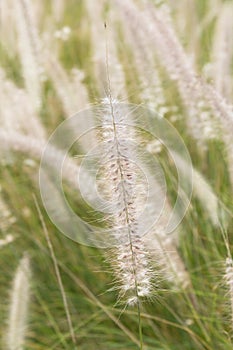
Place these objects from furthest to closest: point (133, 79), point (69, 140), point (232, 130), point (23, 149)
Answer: point (133, 79) < point (69, 140) < point (23, 149) < point (232, 130)

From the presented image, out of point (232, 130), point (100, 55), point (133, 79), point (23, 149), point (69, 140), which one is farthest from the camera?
point (133, 79)

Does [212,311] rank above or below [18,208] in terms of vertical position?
below

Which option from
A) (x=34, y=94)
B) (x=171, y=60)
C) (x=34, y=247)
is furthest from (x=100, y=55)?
(x=34, y=247)

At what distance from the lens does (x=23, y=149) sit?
1.79 meters

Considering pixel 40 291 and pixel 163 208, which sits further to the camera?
pixel 40 291

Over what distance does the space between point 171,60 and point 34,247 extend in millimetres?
803

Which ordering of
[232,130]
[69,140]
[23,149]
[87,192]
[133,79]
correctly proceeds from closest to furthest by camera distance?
[232,130], [87,192], [23,149], [69,140], [133,79]

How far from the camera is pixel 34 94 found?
7.27 feet

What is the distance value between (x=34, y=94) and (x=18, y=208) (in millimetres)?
380

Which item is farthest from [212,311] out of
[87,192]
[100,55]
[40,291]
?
[100,55]

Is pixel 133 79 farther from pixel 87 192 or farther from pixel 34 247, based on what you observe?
pixel 87 192

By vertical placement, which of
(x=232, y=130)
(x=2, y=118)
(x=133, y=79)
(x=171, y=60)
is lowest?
(x=232, y=130)

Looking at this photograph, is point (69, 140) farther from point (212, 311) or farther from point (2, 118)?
point (212, 311)

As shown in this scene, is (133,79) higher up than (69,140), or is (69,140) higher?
(133,79)
